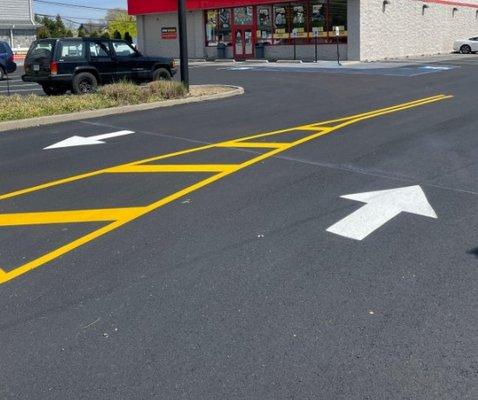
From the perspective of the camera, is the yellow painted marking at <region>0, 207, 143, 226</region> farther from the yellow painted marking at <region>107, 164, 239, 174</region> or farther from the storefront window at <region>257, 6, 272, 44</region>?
the storefront window at <region>257, 6, 272, 44</region>

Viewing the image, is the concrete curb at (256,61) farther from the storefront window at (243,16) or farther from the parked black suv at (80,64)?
the parked black suv at (80,64)

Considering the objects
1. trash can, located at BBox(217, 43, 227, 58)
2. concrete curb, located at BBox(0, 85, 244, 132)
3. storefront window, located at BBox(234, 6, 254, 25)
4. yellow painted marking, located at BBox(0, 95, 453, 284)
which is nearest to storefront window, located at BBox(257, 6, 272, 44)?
storefront window, located at BBox(234, 6, 254, 25)

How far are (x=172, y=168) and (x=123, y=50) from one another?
1151cm

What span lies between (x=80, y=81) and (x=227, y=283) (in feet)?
47.5

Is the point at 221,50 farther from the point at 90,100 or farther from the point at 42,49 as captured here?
the point at 90,100

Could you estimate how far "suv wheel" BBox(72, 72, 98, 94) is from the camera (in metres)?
17.8

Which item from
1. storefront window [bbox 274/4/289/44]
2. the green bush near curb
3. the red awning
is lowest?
the green bush near curb

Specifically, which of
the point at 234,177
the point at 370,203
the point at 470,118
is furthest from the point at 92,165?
the point at 470,118

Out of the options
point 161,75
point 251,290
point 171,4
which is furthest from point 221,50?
point 251,290

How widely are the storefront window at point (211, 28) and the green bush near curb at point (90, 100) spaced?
91.0 feet

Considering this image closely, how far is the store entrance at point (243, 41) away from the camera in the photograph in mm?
40816

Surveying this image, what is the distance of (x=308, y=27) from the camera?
37312 millimetres

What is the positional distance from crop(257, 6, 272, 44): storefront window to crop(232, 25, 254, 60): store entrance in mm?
639

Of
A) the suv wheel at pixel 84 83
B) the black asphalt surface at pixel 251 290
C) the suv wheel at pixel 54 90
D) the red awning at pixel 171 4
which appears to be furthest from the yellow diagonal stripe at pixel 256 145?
the red awning at pixel 171 4
